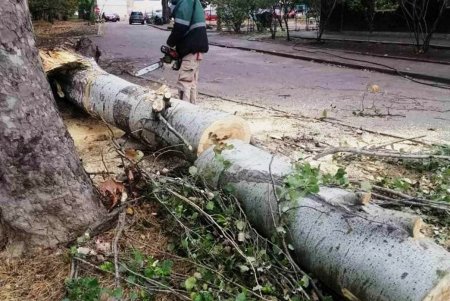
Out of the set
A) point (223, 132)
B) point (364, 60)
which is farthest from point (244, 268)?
point (364, 60)

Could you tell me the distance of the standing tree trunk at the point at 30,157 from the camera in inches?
108

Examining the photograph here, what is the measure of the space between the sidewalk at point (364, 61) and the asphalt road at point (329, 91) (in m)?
0.45

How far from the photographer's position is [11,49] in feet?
8.96

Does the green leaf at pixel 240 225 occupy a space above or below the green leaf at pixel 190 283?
above

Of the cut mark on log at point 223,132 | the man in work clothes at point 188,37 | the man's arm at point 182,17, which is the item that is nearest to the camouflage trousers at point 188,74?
the man in work clothes at point 188,37

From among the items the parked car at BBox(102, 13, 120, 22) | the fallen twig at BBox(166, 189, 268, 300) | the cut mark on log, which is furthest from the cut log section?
the parked car at BBox(102, 13, 120, 22)

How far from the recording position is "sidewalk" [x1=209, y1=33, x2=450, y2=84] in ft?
37.9

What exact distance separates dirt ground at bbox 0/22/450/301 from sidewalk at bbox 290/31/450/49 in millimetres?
12180

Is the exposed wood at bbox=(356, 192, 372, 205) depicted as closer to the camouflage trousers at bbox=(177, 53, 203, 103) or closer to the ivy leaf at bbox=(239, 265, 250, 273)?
the ivy leaf at bbox=(239, 265, 250, 273)

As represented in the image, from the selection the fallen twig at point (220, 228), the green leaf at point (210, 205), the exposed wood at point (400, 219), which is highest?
the exposed wood at point (400, 219)

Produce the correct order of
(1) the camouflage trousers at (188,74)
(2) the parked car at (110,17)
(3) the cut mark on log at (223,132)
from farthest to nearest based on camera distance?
1. (2) the parked car at (110,17)
2. (1) the camouflage trousers at (188,74)
3. (3) the cut mark on log at (223,132)

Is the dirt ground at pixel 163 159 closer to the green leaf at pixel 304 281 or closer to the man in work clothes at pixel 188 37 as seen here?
the green leaf at pixel 304 281

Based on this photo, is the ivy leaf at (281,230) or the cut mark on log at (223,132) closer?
the ivy leaf at (281,230)

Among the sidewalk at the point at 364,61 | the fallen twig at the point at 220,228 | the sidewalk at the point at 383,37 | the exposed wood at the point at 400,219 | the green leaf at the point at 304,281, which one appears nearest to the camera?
the exposed wood at the point at 400,219
